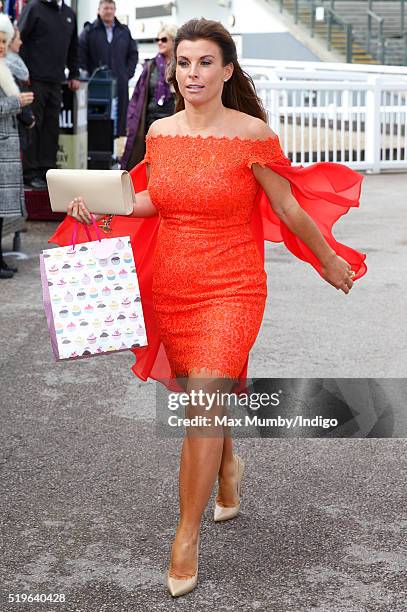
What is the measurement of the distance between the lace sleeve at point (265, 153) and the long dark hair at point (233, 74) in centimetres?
22

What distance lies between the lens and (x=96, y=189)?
4152 mm

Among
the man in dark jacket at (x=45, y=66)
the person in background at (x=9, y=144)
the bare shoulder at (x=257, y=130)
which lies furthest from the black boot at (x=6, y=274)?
the bare shoulder at (x=257, y=130)

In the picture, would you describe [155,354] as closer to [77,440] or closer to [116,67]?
[77,440]

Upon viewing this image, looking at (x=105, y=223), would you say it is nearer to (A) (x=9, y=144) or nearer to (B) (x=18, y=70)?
(A) (x=9, y=144)

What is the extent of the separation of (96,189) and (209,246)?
0.43m

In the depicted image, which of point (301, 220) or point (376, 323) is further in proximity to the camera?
point (376, 323)

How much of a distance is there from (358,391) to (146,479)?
177 cm

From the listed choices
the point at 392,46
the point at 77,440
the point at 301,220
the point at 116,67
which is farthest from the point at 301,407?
the point at 392,46

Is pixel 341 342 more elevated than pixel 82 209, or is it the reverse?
pixel 82 209

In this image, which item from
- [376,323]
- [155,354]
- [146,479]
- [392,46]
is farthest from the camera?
[392,46]

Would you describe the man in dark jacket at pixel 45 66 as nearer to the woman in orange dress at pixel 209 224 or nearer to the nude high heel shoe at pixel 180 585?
the woman in orange dress at pixel 209 224

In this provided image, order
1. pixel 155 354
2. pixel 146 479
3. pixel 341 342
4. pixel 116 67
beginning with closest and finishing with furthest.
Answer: pixel 155 354, pixel 146 479, pixel 341 342, pixel 116 67

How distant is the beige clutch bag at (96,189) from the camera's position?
4.12 m

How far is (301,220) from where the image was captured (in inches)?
166
